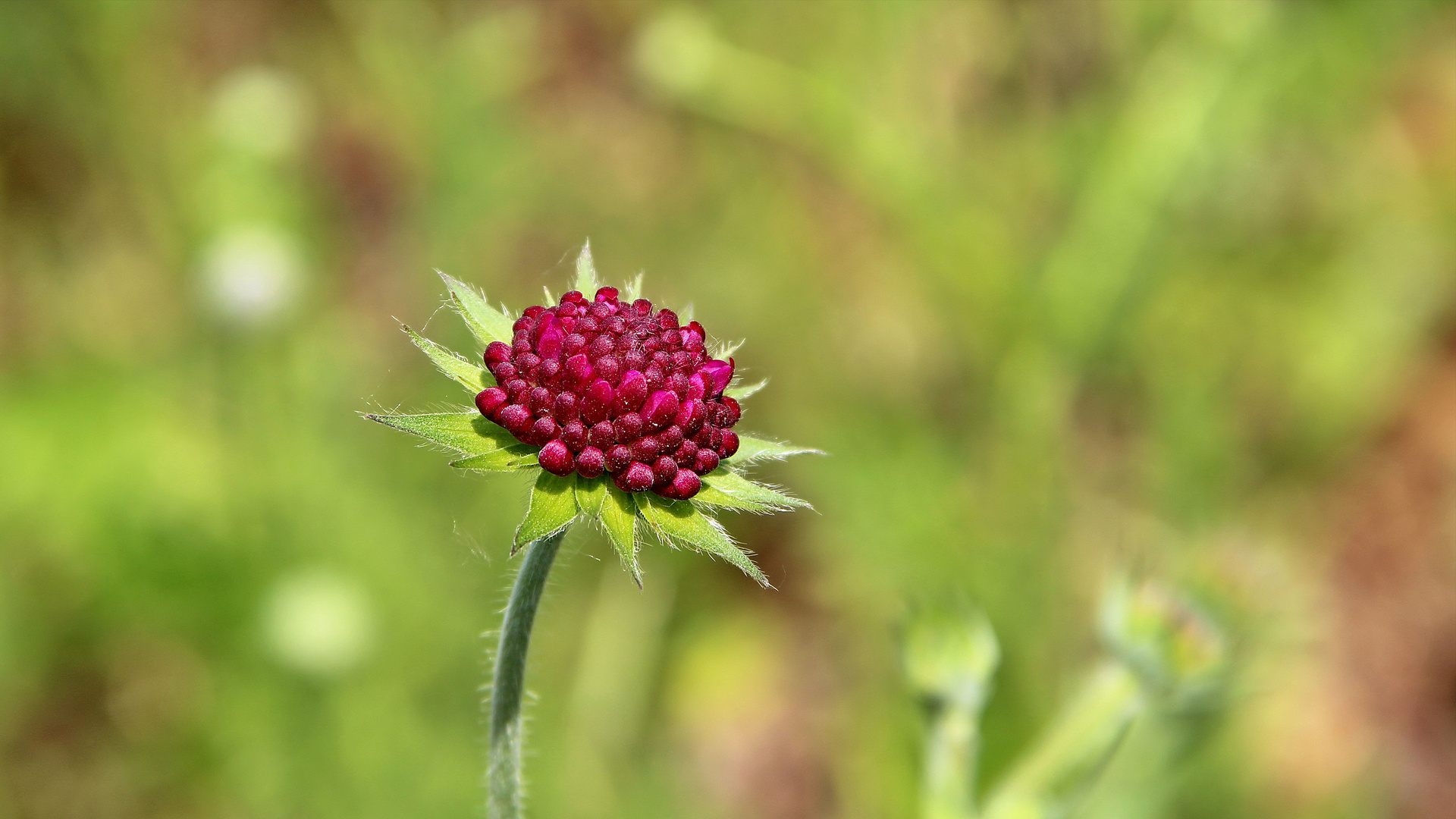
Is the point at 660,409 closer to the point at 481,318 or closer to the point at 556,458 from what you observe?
the point at 556,458

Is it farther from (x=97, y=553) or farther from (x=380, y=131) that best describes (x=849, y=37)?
(x=97, y=553)

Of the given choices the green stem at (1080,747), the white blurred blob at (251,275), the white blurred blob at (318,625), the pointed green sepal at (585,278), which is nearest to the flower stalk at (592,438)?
the pointed green sepal at (585,278)

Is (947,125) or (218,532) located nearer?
(218,532)

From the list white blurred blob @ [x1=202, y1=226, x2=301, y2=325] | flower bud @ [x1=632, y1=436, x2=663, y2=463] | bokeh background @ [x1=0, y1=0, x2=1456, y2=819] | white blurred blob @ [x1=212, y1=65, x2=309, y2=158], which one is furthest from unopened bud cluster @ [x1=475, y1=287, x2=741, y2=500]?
white blurred blob @ [x1=212, y1=65, x2=309, y2=158]

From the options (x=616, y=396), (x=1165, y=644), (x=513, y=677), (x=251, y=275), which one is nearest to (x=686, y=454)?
(x=616, y=396)

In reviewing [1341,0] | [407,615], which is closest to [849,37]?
[1341,0]

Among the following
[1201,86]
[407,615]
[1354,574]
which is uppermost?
[1201,86]

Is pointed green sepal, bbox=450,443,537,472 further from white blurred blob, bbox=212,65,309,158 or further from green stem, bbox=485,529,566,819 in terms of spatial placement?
white blurred blob, bbox=212,65,309,158
